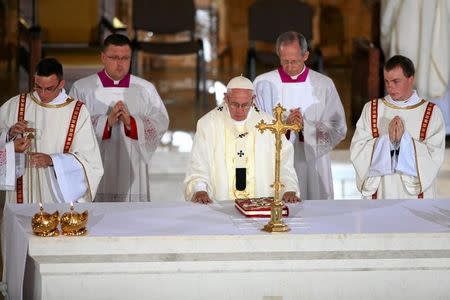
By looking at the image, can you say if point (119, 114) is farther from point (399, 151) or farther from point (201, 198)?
point (399, 151)

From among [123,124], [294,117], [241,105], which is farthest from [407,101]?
[123,124]

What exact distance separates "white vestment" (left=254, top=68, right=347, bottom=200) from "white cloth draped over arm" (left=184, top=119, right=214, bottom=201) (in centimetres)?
137

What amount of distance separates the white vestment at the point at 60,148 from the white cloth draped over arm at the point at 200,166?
689mm

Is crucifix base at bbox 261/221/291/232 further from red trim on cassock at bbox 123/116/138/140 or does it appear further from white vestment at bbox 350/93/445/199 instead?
red trim on cassock at bbox 123/116/138/140

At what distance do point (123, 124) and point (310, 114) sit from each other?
128cm

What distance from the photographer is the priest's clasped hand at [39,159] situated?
8258 mm

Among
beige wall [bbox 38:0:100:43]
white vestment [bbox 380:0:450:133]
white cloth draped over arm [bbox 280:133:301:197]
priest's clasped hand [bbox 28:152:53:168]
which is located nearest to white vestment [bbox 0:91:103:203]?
priest's clasped hand [bbox 28:152:53:168]

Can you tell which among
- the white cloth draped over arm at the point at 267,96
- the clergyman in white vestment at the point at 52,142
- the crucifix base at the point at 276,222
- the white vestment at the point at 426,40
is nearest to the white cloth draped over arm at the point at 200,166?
the clergyman in white vestment at the point at 52,142

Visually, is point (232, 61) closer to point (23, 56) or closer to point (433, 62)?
point (23, 56)

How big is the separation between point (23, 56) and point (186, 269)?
641cm

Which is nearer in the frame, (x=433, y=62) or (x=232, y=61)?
(x=433, y=62)

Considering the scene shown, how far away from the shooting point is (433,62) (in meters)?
11.3

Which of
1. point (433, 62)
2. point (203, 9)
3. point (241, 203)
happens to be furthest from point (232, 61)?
point (241, 203)

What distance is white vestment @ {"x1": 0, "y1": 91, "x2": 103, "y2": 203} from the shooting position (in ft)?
27.8
